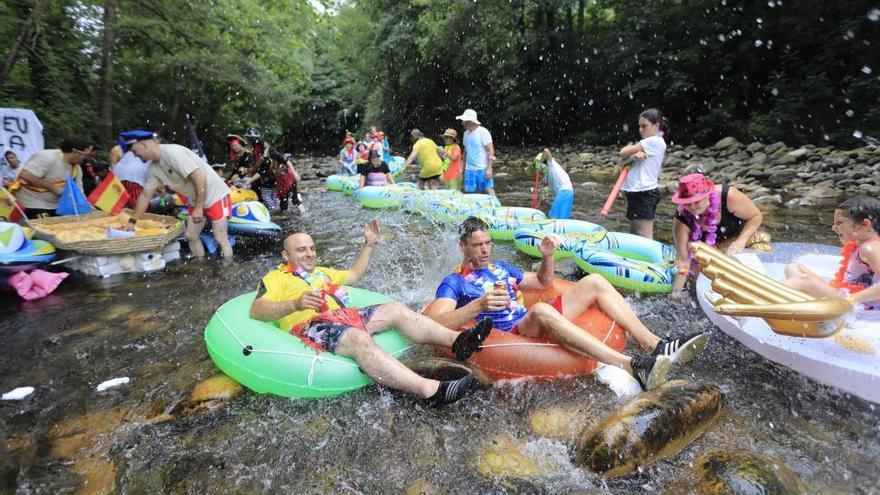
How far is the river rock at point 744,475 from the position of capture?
252 centimetres

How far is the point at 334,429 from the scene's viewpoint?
3.30m

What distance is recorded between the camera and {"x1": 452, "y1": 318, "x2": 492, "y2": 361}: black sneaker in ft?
11.1

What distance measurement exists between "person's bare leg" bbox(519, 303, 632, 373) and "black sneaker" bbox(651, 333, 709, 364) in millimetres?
212

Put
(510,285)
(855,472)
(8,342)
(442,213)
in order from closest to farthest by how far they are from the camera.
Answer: (855,472) → (510,285) → (8,342) → (442,213)

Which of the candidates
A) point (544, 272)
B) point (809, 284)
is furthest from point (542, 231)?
point (809, 284)

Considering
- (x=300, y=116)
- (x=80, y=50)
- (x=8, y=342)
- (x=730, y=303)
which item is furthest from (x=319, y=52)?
(x=730, y=303)

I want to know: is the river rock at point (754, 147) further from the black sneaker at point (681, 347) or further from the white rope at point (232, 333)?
the white rope at point (232, 333)

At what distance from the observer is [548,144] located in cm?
2289

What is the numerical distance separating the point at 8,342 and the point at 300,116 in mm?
30401

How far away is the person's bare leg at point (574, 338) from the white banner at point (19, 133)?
25.6ft

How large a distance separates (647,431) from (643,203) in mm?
3645

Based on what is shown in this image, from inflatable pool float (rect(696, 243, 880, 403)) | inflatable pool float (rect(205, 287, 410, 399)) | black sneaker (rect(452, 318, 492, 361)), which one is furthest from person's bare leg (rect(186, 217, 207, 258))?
inflatable pool float (rect(696, 243, 880, 403))

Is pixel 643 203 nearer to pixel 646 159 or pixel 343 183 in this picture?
pixel 646 159

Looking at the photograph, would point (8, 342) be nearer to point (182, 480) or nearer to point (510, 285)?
point (182, 480)
